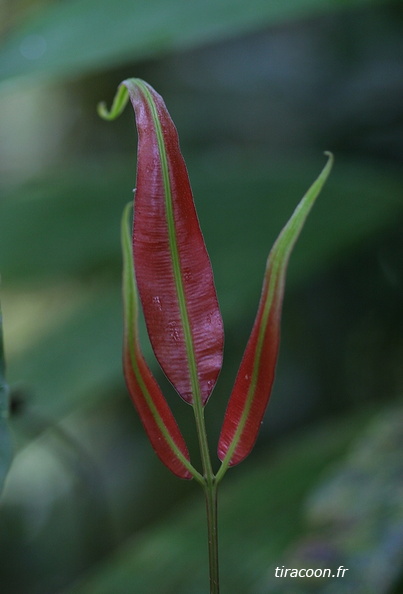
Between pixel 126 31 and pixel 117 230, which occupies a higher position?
pixel 126 31

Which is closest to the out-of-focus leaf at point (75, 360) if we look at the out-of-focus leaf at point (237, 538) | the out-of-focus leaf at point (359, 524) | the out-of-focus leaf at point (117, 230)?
the out-of-focus leaf at point (117, 230)

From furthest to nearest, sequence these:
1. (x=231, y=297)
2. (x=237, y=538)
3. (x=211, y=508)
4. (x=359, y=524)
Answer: (x=231, y=297), (x=237, y=538), (x=359, y=524), (x=211, y=508)

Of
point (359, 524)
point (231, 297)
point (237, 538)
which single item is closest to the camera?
point (359, 524)

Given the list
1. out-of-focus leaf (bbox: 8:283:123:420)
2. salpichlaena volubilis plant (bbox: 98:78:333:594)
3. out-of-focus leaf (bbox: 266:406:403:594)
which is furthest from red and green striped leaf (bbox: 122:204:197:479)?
out-of-focus leaf (bbox: 8:283:123:420)

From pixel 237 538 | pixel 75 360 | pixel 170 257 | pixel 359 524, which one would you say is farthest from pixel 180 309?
pixel 75 360

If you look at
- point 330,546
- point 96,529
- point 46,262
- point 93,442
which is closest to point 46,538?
point 96,529

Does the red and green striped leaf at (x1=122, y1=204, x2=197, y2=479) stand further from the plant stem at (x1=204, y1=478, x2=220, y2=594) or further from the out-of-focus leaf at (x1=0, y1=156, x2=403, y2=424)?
the out-of-focus leaf at (x1=0, y1=156, x2=403, y2=424)

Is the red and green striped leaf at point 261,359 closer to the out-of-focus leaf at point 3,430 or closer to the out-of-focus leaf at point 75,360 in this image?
the out-of-focus leaf at point 3,430

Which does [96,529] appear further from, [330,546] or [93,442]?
[330,546]

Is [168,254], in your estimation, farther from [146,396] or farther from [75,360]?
[75,360]
